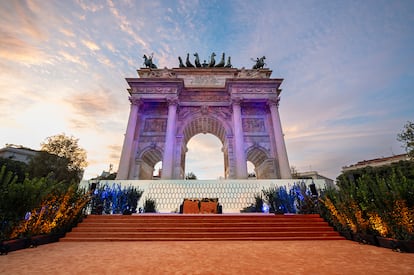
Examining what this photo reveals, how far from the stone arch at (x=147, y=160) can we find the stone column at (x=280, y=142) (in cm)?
1340

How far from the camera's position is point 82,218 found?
725 cm

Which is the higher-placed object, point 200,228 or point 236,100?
point 236,100

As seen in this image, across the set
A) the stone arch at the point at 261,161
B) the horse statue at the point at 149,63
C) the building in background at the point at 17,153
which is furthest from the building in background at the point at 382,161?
the building in background at the point at 17,153

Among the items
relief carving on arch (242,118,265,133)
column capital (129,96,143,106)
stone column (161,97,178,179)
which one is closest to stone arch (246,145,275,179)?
relief carving on arch (242,118,265,133)

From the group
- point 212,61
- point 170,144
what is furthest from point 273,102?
point 170,144

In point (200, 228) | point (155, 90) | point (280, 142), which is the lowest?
point (200, 228)

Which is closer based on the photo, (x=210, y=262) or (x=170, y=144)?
(x=210, y=262)

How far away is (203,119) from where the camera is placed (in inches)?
886

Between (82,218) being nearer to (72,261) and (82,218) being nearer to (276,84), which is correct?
(72,261)

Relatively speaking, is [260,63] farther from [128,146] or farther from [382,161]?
[382,161]

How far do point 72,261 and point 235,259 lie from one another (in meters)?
3.23

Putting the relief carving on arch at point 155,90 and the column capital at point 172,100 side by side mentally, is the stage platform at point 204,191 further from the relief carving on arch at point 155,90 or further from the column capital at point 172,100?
the relief carving on arch at point 155,90

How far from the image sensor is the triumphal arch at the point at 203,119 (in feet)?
61.5

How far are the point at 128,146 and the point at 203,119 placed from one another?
31.6ft
